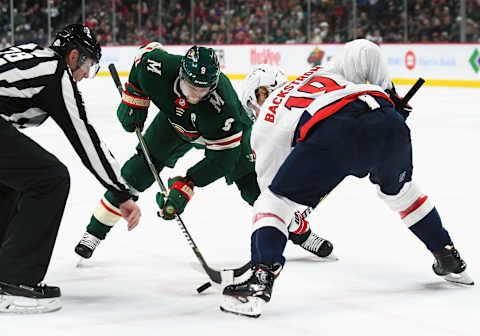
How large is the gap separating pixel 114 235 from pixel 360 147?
189 centimetres

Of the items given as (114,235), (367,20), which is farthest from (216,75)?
(367,20)

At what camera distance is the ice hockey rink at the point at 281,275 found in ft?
8.93

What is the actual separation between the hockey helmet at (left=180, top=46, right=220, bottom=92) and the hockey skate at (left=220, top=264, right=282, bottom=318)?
31.6 inches

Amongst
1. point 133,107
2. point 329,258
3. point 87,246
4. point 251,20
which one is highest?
point 133,107

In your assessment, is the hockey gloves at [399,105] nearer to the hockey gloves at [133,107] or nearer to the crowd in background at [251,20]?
the hockey gloves at [133,107]

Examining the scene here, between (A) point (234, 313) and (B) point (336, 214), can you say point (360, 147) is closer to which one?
(A) point (234, 313)

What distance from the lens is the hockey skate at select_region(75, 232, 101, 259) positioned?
3.60 m

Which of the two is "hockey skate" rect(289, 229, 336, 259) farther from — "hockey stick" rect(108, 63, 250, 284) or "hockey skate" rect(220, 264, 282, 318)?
"hockey skate" rect(220, 264, 282, 318)

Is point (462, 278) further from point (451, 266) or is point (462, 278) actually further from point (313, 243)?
point (313, 243)

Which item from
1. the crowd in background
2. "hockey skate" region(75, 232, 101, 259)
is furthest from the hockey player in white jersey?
the crowd in background

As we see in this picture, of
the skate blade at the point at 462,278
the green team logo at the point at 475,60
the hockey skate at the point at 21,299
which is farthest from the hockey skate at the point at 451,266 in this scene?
the green team logo at the point at 475,60

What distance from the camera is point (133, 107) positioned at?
3652mm

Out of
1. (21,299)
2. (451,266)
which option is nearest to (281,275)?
(451,266)

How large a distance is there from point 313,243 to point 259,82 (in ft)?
2.52
